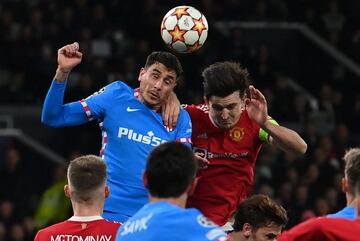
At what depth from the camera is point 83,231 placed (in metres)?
6.44

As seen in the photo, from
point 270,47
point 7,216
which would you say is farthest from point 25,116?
point 270,47

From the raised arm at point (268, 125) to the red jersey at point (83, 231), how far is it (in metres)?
1.42

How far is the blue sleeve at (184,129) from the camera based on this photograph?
7.68 meters

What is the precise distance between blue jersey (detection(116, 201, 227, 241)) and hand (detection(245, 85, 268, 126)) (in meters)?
2.14

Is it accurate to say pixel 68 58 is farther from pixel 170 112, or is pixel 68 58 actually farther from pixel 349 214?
pixel 349 214

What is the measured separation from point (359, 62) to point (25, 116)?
7438 mm

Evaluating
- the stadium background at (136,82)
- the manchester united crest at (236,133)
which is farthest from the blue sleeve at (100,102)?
the stadium background at (136,82)

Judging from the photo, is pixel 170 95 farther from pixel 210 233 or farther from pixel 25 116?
pixel 25 116

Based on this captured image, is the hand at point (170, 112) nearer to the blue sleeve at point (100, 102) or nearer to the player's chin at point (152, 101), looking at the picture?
the player's chin at point (152, 101)

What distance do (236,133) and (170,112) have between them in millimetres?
622

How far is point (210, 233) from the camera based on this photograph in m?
5.15

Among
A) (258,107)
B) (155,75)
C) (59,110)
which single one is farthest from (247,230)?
(59,110)

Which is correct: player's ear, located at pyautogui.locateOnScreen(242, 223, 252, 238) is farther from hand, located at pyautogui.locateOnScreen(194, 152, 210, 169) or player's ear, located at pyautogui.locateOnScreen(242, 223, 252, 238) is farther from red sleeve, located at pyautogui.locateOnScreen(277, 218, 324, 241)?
red sleeve, located at pyautogui.locateOnScreen(277, 218, 324, 241)

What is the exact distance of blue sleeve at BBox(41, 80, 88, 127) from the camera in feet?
24.7
